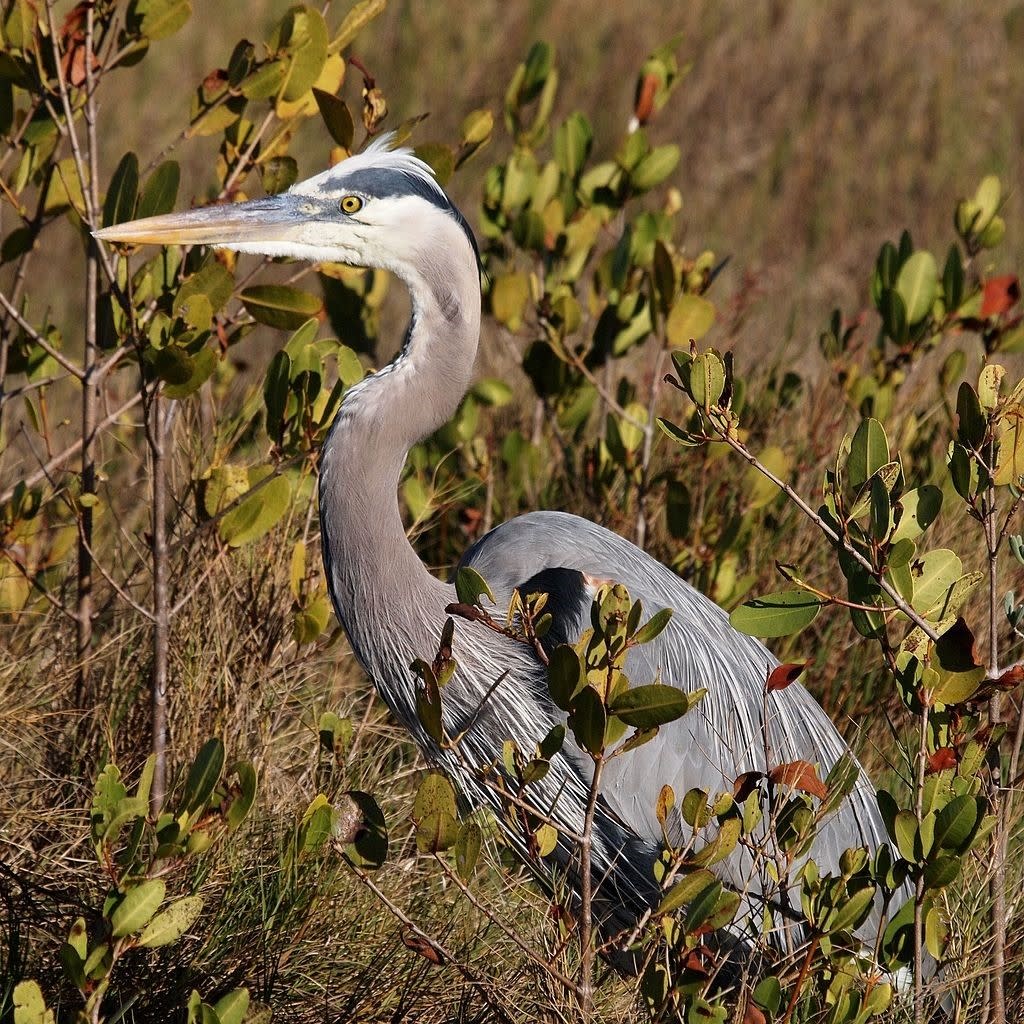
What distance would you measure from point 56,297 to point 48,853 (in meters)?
4.32

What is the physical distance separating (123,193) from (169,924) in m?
1.31

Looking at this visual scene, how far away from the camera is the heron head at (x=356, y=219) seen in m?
2.67

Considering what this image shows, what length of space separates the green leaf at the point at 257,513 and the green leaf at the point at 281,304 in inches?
11.5

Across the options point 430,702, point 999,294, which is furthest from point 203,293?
point 999,294

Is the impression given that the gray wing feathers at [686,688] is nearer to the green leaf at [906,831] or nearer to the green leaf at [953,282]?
the green leaf at [906,831]

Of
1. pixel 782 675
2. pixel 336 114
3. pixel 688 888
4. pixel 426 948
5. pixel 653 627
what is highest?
pixel 336 114

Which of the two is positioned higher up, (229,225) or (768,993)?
(229,225)

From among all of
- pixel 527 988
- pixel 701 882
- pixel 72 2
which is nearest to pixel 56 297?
pixel 72 2

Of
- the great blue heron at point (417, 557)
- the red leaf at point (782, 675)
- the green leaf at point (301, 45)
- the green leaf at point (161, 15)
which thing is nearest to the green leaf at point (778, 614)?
the red leaf at point (782, 675)

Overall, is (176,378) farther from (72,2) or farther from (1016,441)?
(72,2)

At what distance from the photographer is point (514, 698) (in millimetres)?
2715

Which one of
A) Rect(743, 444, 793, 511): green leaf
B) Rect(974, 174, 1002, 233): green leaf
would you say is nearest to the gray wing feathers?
Rect(743, 444, 793, 511): green leaf

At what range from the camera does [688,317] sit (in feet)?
11.5

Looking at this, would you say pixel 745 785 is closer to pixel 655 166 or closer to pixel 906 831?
pixel 906 831
